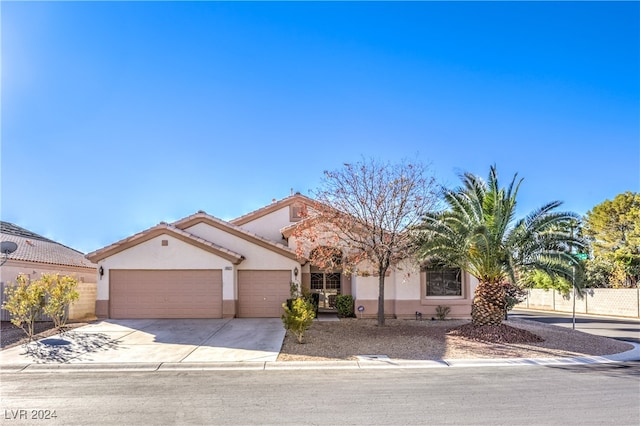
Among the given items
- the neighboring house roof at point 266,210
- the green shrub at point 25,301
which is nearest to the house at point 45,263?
the green shrub at point 25,301

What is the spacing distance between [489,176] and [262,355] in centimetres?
954

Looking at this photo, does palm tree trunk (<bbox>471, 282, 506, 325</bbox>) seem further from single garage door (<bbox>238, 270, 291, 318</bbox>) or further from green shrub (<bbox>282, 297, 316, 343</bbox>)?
single garage door (<bbox>238, 270, 291, 318</bbox>)

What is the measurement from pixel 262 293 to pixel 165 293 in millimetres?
4116

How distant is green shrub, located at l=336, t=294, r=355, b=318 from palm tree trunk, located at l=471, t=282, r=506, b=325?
6283mm

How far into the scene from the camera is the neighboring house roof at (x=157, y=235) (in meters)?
20.2

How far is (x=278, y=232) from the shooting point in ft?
81.9

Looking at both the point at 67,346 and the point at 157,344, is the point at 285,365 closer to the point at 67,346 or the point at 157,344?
the point at 157,344

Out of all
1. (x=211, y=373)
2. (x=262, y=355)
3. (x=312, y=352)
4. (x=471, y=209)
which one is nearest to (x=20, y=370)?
(x=211, y=373)

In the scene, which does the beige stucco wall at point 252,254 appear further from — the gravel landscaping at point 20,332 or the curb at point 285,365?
the curb at point 285,365

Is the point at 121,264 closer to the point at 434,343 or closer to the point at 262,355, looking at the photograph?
the point at 262,355

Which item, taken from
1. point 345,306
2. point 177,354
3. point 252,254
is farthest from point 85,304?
point 345,306

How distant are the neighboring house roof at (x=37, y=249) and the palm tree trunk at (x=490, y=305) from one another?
64.1 feet

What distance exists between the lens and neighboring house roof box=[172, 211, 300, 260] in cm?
2098

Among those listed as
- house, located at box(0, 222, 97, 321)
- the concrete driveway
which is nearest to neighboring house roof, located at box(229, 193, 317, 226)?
the concrete driveway
